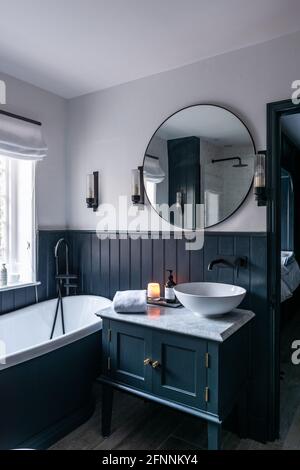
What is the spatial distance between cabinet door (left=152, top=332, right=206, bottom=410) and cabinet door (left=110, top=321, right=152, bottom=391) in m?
0.06

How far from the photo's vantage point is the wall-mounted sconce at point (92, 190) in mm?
2795

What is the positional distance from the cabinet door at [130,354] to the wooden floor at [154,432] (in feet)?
1.31

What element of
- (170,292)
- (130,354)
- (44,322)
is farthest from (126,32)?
(44,322)

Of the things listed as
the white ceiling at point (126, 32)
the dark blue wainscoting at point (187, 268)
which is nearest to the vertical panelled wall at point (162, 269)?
the dark blue wainscoting at point (187, 268)

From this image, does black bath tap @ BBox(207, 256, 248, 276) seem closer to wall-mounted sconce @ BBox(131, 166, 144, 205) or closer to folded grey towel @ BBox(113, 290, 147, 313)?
folded grey towel @ BBox(113, 290, 147, 313)

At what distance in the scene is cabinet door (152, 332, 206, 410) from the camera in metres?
1.66

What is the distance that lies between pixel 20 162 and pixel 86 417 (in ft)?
6.79

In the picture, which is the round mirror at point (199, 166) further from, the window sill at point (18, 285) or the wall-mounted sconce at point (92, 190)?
the window sill at point (18, 285)

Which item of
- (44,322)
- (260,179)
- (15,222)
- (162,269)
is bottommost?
(44,322)

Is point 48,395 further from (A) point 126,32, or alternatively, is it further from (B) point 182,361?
(A) point 126,32

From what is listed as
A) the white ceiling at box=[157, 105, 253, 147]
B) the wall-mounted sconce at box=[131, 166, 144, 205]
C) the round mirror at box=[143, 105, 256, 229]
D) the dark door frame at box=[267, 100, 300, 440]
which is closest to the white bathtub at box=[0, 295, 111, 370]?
the wall-mounted sconce at box=[131, 166, 144, 205]

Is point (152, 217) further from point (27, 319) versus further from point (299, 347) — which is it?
point (299, 347)

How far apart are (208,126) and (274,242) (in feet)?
3.03

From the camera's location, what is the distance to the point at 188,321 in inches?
72.0
